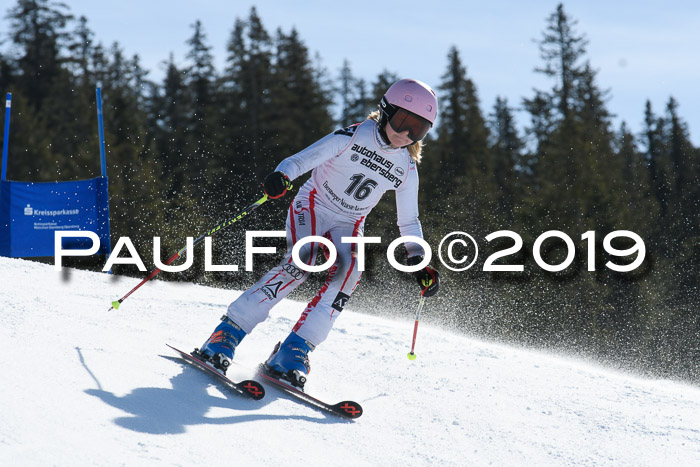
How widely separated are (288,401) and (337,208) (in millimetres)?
1276

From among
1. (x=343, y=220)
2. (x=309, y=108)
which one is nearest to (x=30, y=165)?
(x=309, y=108)

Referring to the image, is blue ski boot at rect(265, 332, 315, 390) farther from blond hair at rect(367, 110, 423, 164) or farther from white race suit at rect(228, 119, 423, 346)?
blond hair at rect(367, 110, 423, 164)

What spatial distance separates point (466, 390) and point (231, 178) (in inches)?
1035

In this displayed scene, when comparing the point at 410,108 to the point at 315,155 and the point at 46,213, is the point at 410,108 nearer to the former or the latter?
the point at 315,155

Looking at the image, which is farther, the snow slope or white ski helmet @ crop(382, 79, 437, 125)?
white ski helmet @ crop(382, 79, 437, 125)

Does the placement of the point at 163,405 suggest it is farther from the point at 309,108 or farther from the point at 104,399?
the point at 309,108

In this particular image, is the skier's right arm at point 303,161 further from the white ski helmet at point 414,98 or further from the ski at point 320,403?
the ski at point 320,403

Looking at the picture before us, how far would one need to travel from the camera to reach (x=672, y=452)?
3.94 metres

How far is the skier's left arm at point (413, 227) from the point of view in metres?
4.29

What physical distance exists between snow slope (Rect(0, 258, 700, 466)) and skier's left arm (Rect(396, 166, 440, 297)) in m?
0.78

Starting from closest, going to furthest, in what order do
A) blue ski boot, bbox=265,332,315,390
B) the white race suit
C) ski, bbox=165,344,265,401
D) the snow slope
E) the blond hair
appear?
the snow slope, ski, bbox=165,344,265,401, blue ski boot, bbox=265,332,315,390, the white race suit, the blond hair

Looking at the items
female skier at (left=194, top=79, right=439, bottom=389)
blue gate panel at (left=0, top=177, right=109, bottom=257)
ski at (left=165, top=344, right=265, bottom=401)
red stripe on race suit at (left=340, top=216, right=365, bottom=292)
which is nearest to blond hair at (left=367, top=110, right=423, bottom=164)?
female skier at (left=194, top=79, right=439, bottom=389)

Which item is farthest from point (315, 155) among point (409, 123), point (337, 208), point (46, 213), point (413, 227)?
point (46, 213)

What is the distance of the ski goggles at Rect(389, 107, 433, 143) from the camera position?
4.11 m
